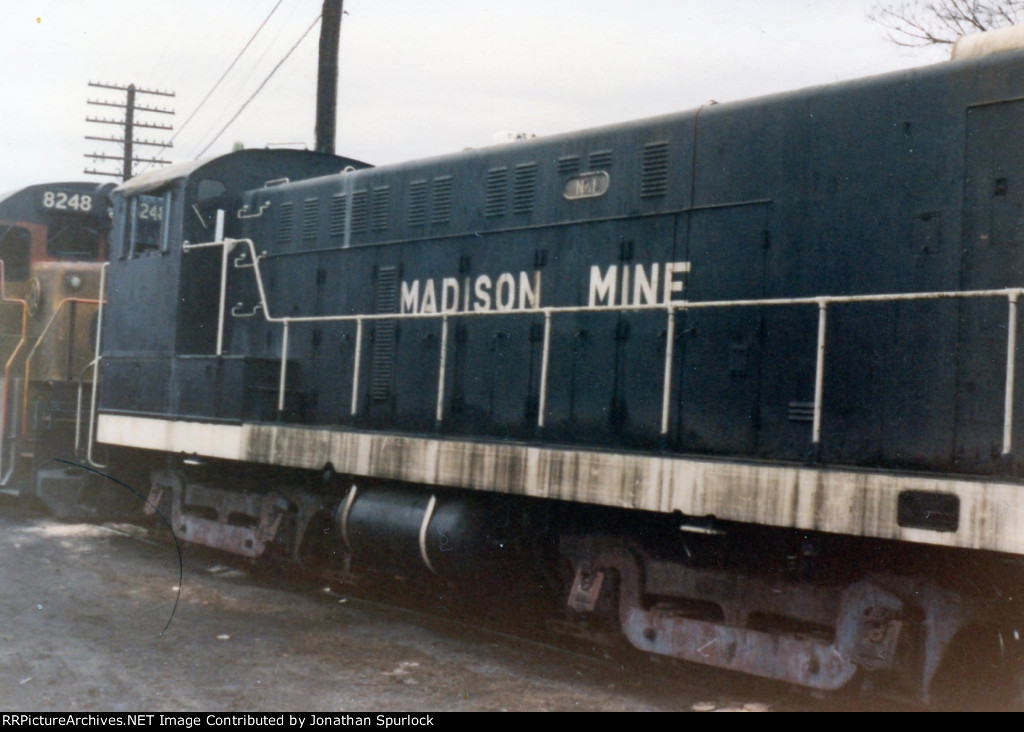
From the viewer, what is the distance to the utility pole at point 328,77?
13.0m

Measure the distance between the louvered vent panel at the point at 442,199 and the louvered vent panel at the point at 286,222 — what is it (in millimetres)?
1680

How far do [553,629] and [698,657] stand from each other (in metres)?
1.26

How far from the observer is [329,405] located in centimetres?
790

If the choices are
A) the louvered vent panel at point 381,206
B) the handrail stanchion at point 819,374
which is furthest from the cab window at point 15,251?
the handrail stanchion at point 819,374

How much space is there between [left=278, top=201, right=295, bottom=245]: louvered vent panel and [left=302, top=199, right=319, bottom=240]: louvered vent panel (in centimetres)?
14

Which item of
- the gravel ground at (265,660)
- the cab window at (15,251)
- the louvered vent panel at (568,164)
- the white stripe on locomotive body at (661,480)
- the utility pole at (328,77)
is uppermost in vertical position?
the utility pole at (328,77)

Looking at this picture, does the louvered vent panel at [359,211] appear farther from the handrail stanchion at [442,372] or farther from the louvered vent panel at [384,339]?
the handrail stanchion at [442,372]

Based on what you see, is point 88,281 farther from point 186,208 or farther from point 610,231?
point 610,231

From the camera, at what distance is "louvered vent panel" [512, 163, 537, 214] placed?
6.77 meters

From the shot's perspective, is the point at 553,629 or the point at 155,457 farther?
the point at 155,457

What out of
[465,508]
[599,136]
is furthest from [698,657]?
[599,136]

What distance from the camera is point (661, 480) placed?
532 centimetres

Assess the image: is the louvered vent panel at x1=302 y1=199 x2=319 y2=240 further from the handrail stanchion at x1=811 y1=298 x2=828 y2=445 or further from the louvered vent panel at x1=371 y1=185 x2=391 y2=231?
the handrail stanchion at x1=811 y1=298 x2=828 y2=445

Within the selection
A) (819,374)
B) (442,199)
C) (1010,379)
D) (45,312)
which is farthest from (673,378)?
(45,312)
